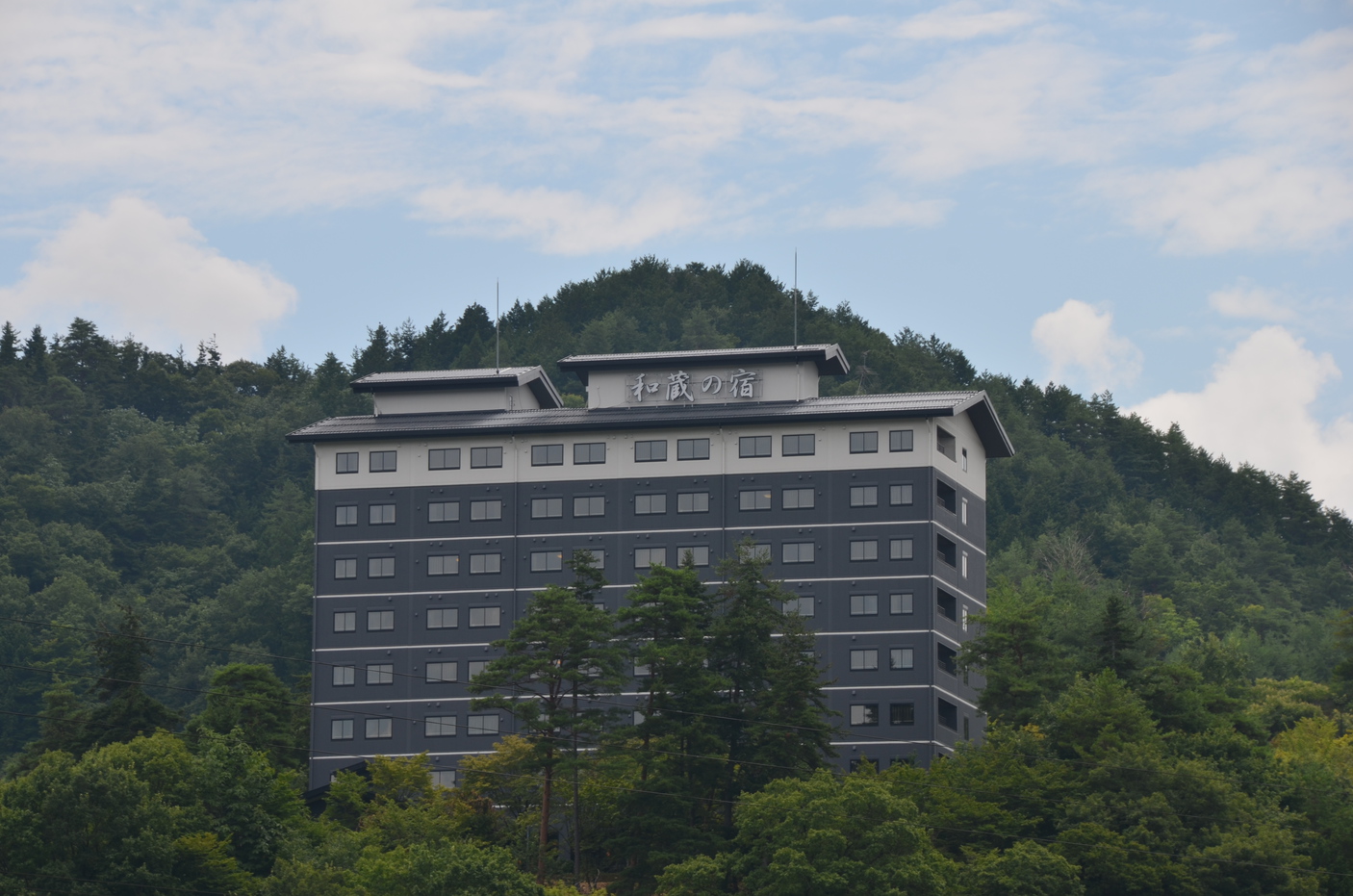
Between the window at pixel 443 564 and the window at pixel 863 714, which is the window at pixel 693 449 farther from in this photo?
the window at pixel 863 714

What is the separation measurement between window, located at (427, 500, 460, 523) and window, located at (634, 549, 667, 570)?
31.5 feet

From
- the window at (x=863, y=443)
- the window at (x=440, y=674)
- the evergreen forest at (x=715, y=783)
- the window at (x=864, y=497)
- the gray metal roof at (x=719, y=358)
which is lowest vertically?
the evergreen forest at (x=715, y=783)

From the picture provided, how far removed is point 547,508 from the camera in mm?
104000

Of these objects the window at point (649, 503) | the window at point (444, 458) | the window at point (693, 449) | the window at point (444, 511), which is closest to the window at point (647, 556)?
the window at point (649, 503)

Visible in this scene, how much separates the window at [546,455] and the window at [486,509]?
2733 millimetres

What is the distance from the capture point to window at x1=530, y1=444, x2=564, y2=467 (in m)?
104

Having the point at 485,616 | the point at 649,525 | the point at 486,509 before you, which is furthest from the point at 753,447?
the point at 485,616

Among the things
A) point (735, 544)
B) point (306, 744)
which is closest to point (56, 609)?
point (306, 744)

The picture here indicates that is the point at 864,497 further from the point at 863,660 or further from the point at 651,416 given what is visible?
the point at 651,416

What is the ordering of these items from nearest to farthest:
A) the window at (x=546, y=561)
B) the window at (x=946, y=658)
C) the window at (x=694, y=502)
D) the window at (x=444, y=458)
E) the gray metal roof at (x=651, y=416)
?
the window at (x=946, y=658) < the gray metal roof at (x=651, y=416) < the window at (x=694, y=502) < the window at (x=546, y=561) < the window at (x=444, y=458)

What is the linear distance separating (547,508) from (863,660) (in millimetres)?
17791

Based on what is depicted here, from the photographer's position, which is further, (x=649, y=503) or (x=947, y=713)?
(x=649, y=503)

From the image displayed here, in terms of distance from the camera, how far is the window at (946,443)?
103 m

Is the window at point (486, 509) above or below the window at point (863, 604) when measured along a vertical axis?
above
